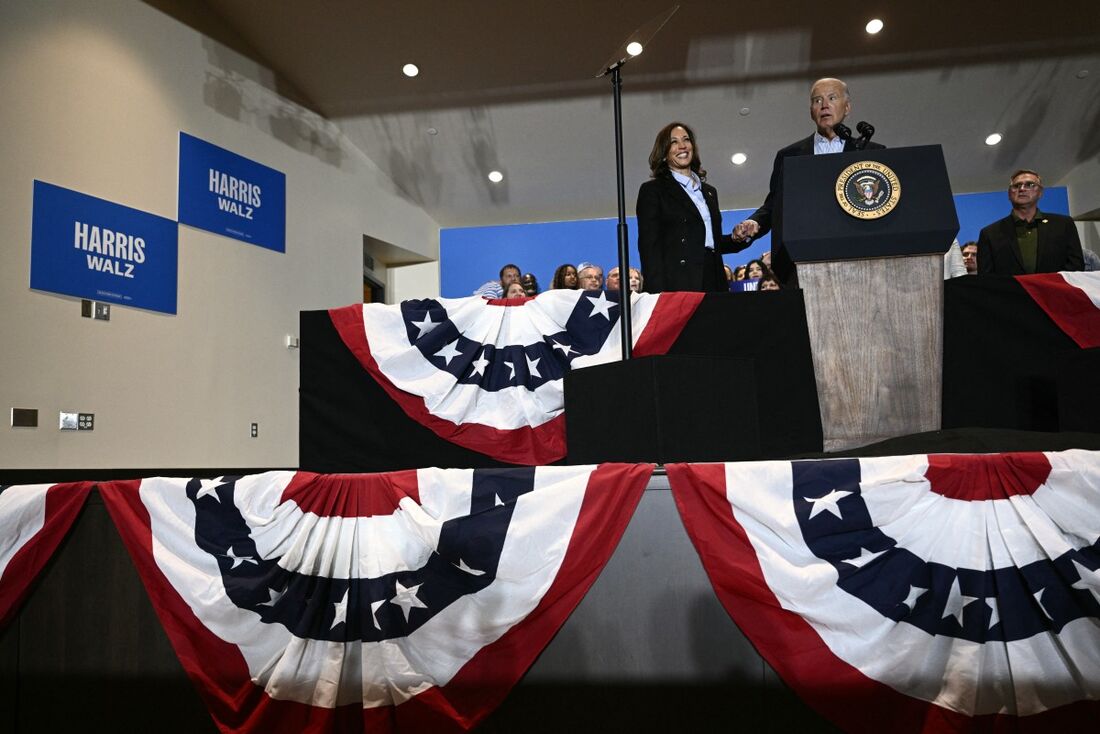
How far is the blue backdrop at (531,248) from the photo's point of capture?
9.65 m

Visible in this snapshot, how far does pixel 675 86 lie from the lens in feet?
24.7

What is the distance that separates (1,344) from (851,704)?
4652 mm

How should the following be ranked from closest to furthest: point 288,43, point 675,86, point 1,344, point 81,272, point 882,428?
point 882,428 → point 1,344 → point 81,272 → point 288,43 → point 675,86

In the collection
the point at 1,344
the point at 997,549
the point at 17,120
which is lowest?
the point at 997,549

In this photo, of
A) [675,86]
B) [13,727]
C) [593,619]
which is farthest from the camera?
[675,86]

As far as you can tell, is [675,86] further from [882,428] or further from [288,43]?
[882,428]

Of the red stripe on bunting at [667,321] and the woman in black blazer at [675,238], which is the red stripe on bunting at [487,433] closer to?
the red stripe on bunting at [667,321]

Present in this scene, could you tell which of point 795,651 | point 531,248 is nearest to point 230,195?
point 531,248

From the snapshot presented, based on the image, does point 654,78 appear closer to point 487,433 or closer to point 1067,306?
point 1067,306

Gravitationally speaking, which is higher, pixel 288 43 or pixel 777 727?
pixel 288 43

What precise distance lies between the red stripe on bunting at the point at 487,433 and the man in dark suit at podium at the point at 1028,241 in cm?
273

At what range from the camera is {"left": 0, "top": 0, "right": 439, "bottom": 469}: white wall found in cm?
489

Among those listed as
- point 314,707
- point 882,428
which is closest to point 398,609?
point 314,707

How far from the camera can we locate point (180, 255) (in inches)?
239
